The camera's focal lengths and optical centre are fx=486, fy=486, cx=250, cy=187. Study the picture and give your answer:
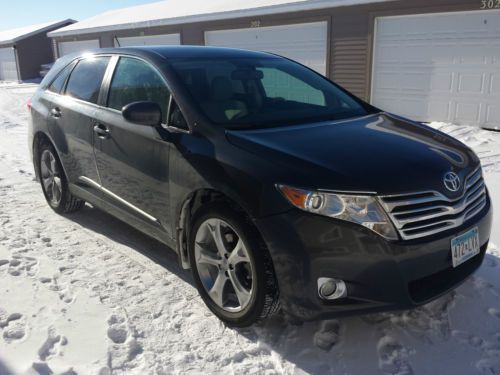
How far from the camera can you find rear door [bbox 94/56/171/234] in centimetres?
332

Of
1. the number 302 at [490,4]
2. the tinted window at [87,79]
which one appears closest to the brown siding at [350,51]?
the number 302 at [490,4]

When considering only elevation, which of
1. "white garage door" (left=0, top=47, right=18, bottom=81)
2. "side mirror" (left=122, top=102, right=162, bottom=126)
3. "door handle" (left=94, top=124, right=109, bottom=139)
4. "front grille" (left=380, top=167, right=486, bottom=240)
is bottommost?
"white garage door" (left=0, top=47, right=18, bottom=81)

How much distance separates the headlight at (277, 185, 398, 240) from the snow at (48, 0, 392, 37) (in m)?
9.82

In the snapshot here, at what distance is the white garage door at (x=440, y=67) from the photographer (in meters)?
9.85

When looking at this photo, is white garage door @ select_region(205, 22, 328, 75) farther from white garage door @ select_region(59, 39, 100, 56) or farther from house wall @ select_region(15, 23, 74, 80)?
house wall @ select_region(15, 23, 74, 80)

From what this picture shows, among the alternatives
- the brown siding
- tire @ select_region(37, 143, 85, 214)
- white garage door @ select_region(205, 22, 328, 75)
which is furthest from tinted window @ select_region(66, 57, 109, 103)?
white garage door @ select_region(205, 22, 328, 75)

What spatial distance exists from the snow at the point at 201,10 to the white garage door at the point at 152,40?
1.47 ft

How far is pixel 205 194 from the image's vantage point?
2.95 metres

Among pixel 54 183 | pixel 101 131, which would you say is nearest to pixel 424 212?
pixel 101 131

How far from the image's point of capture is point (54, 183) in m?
4.96

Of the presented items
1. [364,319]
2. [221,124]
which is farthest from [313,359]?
[221,124]

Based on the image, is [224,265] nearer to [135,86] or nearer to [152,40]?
[135,86]

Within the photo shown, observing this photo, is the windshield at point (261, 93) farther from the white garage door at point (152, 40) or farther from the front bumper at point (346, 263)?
the white garage door at point (152, 40)

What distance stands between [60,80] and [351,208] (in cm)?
363
